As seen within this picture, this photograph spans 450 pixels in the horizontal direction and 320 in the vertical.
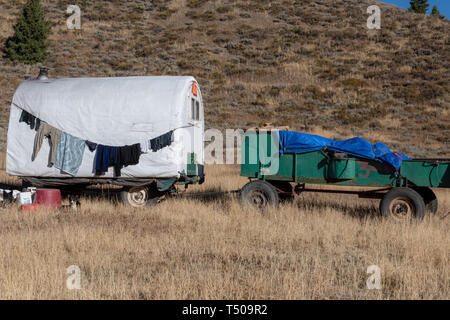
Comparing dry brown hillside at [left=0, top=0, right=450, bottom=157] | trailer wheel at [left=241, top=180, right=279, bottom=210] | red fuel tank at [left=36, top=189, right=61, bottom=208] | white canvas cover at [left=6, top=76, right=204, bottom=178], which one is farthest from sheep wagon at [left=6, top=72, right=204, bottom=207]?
dry brown hillside at [left=0, top=0, right=450, bottom=157]

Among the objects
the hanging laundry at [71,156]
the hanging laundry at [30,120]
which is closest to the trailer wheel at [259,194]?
the hanging laundry at [71,156]

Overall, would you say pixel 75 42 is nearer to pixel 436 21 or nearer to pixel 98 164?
pixel 98 164

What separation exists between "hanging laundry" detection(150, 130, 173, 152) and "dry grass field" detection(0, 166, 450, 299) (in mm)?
1538

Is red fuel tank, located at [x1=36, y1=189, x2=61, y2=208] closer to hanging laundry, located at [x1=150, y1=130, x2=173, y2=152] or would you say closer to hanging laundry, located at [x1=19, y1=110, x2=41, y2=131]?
hanging laundry, located at [x1=19, y1=110, x2=41, y2=131]

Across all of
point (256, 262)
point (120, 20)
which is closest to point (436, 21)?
point (120, 20)

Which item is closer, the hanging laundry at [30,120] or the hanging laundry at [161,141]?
the hanging laundry at [161,141]

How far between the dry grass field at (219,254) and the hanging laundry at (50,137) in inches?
62.2

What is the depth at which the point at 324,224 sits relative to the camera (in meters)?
7.77

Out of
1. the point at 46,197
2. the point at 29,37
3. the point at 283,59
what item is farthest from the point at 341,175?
the point at 29,37

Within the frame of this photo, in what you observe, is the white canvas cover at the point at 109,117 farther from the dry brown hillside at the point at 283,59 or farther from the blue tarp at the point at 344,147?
the dry brown hillside at the point at 283,59

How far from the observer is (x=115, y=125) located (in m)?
9.67

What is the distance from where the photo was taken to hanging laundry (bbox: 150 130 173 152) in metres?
9.36

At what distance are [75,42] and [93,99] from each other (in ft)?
110

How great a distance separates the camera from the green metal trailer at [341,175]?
25.8 feet
